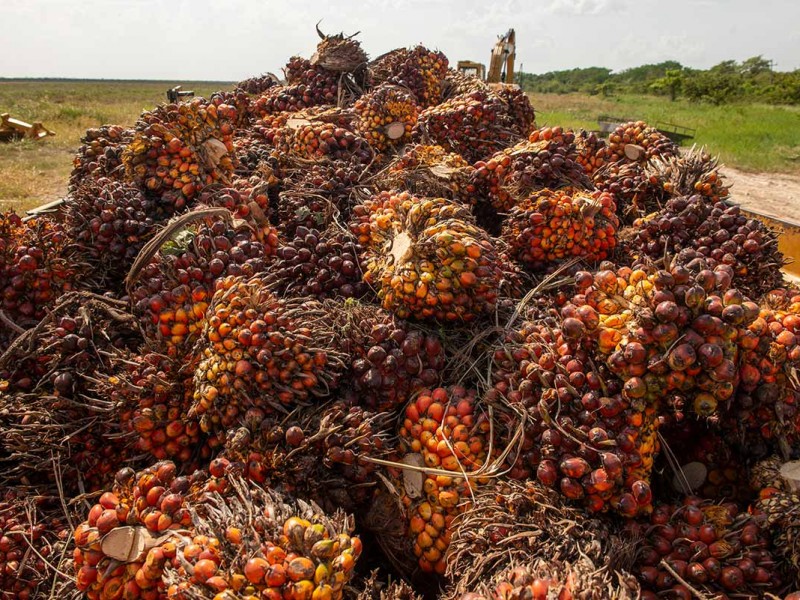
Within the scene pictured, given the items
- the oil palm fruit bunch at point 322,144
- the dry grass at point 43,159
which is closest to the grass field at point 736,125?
the oil palm fruit bunch at point 322,144

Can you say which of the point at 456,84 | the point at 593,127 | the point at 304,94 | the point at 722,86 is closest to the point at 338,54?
the point at 304,94

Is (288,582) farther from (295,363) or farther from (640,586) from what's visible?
(640,586)

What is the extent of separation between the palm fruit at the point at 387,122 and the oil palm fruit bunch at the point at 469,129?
17 cm

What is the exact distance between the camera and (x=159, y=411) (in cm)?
233

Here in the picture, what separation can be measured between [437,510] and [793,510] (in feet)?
4.24

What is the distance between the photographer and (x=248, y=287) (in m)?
2.37

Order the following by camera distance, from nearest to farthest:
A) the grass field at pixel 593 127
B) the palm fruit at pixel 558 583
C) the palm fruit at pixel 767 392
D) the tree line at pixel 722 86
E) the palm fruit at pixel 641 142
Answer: the palm fruit at pixel 558 583
the palm fruit at pixel 767 392
the palm fruit at pixel 641 142
the grass field at pixel 593 127
the tree line at pixel 722 86

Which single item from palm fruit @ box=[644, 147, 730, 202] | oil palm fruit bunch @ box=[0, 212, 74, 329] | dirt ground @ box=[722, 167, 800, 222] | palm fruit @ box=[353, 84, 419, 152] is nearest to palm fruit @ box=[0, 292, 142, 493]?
oil palm fruit bunch @ box=[0, 212, 74, 329]

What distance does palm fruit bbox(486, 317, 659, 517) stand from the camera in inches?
74.2

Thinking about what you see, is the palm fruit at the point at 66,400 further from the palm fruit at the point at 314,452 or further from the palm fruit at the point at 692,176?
the palm fruit at the point at 692,176

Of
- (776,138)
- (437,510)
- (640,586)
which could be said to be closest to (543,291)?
(437,510)

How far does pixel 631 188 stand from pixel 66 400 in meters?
3.72

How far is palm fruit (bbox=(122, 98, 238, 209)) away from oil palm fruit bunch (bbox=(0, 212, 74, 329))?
691mm

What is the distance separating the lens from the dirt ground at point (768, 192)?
517 inches
